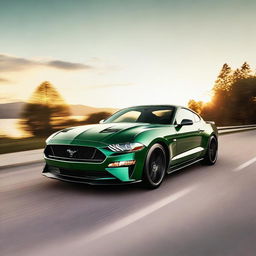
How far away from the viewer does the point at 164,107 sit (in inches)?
275

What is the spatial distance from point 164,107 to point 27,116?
10.3 metres

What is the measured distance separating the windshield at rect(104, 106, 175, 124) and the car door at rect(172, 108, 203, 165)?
0.66ft

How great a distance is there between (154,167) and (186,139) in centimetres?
133

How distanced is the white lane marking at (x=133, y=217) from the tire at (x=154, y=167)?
→ 0.41 metres

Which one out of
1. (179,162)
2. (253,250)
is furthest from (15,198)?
(253,250)

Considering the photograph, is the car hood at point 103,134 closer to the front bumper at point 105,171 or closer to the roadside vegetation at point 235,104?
the front bumper at point 105,171

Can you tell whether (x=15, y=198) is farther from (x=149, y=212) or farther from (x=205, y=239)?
(x=205, y=239)

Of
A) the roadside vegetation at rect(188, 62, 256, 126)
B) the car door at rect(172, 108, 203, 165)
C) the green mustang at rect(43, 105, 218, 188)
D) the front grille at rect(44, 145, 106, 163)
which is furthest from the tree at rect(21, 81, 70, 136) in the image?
the roadside vegetation at rect(188, 62, 256, 126)

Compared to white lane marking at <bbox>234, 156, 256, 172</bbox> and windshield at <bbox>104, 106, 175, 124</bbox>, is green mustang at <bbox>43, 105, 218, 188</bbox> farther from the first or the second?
white lane marking at <bbox>234, 156, 256, 172</bbox>

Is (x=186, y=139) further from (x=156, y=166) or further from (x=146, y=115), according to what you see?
(x=156, y=166)

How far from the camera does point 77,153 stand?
5.23 metres

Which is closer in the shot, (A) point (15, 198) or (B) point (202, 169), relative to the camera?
(A) point (15, 198)

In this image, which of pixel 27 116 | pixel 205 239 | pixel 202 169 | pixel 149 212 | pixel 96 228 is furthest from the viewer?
pixel 27 116

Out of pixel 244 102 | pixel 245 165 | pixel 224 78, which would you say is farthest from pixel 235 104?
pixel 245 165
